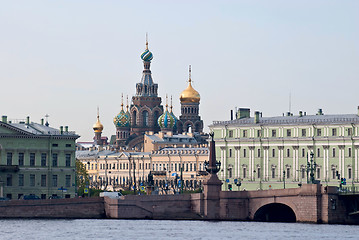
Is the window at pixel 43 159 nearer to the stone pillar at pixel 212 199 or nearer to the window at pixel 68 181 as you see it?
the window at pixel 68 181

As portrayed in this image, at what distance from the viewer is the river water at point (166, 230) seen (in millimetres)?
111500

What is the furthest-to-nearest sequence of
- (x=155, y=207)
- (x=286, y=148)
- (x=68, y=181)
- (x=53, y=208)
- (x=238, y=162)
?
(x=238, y=162)
(x=286, y=148)
(x=68, y=181)
(x=155, y=207)
(x=53, y=208)

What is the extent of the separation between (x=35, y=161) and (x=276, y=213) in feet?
103

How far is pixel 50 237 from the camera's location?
11162 cm

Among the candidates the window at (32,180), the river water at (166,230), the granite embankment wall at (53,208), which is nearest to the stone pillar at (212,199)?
the river water at (166,230)

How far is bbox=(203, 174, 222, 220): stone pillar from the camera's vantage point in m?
131

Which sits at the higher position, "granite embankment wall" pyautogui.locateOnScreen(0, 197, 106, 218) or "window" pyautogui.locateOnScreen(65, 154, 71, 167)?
"window" pyautogui.locateOnScreen(65, 154, 71, 167)

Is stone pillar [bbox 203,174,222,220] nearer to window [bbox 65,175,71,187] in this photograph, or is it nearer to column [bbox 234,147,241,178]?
window [bbox 65,175,71,187]

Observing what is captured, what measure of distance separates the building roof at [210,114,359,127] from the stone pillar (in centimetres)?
3926

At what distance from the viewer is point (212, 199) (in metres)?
132

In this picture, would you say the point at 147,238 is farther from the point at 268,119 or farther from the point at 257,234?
the point at 268,119

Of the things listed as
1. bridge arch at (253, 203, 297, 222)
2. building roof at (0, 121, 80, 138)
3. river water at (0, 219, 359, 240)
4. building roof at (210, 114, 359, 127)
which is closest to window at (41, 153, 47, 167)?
building roof at (0, 121, 80, 138)

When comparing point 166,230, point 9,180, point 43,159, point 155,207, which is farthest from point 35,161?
point 166,230

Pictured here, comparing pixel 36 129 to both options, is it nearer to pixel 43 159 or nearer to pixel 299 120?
pixel 43 159
